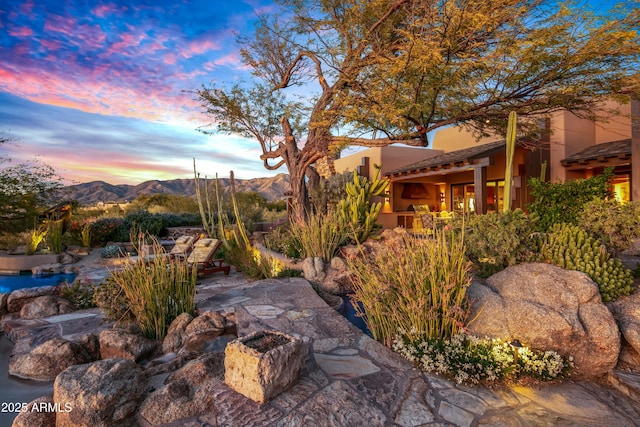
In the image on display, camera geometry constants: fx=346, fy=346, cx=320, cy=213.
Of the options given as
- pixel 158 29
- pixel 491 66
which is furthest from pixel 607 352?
pixel 158 29

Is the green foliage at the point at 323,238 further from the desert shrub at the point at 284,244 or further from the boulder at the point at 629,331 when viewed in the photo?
the boulder at the point at 629,331

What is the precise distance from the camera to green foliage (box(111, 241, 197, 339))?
411 cm

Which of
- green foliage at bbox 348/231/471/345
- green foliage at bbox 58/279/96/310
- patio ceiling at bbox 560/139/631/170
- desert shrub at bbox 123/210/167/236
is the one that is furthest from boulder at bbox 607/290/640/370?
desert shrub at bbox 123/210/167/236

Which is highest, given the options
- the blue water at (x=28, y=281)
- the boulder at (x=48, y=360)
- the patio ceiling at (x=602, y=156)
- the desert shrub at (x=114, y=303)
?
the patio ceiling at (x=602, y=156)

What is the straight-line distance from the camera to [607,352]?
3.30m

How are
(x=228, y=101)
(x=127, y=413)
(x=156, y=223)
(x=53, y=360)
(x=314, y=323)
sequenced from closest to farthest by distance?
(x=127, y=413) < (x=53, y=360) < (x=314, y=323) < (x=228, y=101) < (x=156, y=223)

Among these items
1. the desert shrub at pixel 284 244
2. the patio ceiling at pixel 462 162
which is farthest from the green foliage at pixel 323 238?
the patio ceiling at pixel 462 162

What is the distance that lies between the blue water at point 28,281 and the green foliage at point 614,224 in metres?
10.6

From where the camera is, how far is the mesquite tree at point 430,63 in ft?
19.7

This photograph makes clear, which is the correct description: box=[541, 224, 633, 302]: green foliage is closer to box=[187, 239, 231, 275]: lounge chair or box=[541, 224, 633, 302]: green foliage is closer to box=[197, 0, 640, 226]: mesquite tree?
box=[197, 0, 640, 226]: mesquite tree

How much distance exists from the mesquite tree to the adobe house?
2.05 metres

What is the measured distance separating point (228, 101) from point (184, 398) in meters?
9.36

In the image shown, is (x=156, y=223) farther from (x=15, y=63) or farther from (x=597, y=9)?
(x=597, y=9)

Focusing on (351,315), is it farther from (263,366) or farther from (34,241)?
(34,241)
